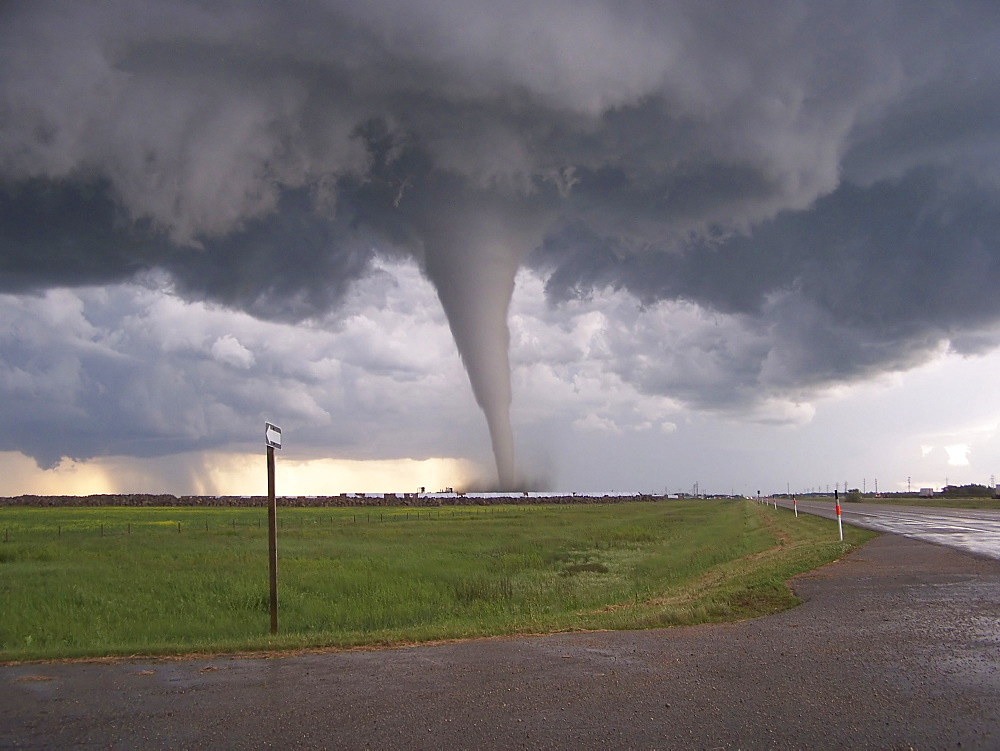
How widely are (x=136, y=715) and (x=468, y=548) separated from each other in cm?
3598

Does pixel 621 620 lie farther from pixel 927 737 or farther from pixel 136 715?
pixel 136 715

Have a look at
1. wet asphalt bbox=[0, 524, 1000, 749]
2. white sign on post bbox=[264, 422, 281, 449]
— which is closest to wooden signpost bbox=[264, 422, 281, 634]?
white sign on post bbox=[264, 422, 281, 449]

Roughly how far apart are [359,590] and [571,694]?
19.3 m

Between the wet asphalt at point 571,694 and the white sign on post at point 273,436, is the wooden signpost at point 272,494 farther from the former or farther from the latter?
the wet asphalt at point 571,694

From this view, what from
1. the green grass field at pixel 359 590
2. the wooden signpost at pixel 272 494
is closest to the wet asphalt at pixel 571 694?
the green grass field at pixel 359 590

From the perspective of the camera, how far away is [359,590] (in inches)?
1019

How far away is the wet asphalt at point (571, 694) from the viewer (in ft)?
21.9

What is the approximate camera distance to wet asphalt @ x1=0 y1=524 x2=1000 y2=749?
6.68 metres

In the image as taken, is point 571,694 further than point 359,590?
No

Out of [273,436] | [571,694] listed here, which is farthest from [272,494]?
[571,694]

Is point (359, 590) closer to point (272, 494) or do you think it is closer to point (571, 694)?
point (272, 494)

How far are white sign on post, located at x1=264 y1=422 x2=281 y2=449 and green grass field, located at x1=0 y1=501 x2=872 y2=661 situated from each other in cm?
353

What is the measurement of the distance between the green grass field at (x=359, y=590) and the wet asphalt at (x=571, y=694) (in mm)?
1850

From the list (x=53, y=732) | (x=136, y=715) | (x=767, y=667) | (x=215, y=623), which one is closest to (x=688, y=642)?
(x=767, y=667)
